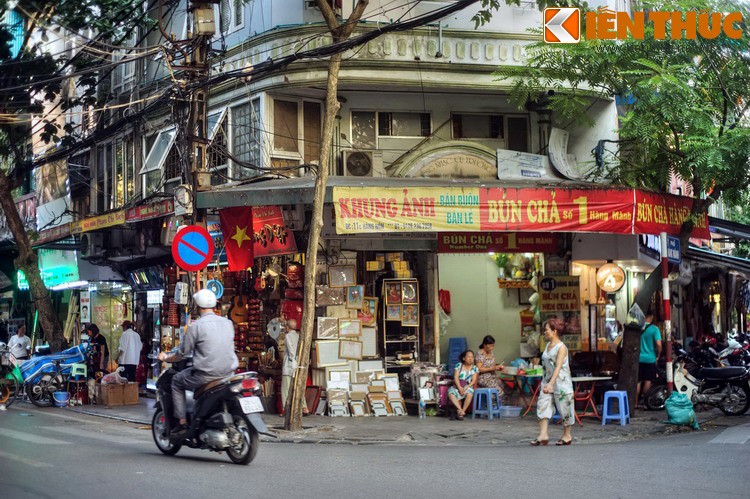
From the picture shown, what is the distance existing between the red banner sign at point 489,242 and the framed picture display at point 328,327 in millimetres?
2517

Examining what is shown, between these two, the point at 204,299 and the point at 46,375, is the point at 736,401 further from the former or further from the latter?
Result: the point at 46,375

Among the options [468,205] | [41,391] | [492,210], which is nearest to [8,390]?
[41,391]

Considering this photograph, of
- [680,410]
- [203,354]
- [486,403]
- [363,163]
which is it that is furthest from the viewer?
[363,163]

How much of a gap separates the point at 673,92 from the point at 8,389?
44.2 feet

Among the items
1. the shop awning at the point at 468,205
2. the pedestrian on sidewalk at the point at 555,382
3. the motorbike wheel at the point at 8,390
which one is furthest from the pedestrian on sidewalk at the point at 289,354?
the motorbike wheel at the point at 8,390

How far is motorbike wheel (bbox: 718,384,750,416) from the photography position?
1602 cm

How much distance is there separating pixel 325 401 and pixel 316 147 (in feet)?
16.6

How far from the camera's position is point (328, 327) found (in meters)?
17.7

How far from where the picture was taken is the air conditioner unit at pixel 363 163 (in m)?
18.6

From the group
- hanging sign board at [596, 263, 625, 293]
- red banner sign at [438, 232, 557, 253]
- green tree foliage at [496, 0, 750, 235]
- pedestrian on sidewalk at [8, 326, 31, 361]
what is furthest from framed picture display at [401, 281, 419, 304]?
pedestrian on sidewalk at [8, 326, 31, 361]

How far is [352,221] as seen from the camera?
1535 cm

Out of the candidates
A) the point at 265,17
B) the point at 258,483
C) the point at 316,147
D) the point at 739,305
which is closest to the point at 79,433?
the point at 258,483

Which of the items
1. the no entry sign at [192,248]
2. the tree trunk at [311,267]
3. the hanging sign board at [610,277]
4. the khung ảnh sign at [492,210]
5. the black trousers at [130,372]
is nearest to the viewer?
the tree trunk at [311,267]

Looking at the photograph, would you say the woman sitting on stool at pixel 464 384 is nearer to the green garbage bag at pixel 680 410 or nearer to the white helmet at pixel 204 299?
the green garbage bag at pixel 680 410
